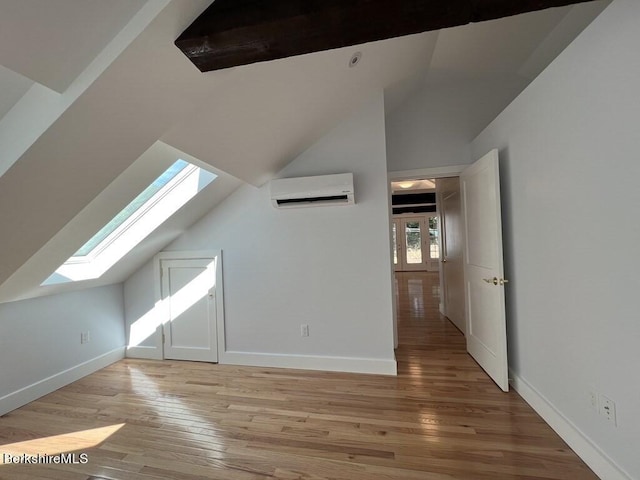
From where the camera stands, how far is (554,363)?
199 centimetres

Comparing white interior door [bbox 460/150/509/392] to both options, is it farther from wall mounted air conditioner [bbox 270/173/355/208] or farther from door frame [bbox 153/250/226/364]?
door frame [bbox 153/250/226/364]

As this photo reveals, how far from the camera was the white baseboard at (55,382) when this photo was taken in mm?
2482

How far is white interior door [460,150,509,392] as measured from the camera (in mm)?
2486

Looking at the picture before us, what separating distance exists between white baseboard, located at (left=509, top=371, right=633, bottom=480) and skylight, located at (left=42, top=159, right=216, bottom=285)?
3166 millimetres

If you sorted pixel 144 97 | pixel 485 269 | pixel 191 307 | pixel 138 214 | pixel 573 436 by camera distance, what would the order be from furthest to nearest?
pixel 191 307 → pixel 138 214 → pixel 485 269 → pixel 573 436 → pixel 144 97

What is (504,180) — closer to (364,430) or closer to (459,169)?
(459,169)

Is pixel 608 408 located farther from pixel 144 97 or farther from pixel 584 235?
pixel 144 97

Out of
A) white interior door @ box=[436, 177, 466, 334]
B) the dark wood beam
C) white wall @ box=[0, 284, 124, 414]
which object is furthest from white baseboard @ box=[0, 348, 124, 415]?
white interior door @ box=[436, 177, 466, 334]

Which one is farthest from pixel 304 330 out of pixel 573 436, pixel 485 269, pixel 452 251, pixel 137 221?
pixel 452 251

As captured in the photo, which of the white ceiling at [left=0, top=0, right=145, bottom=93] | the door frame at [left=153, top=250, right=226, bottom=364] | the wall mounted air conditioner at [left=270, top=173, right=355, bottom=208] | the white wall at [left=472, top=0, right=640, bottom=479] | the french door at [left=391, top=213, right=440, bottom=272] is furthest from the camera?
the french door at [left=391, top=213, right=440, bottom=272]

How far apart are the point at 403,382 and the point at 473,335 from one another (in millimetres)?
1008

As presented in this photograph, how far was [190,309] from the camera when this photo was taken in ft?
11.2

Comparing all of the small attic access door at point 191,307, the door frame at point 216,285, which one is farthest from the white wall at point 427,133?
the small attic access door at point 191,307

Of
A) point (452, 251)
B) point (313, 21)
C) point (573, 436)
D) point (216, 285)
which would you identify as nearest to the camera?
point (313, 21)
